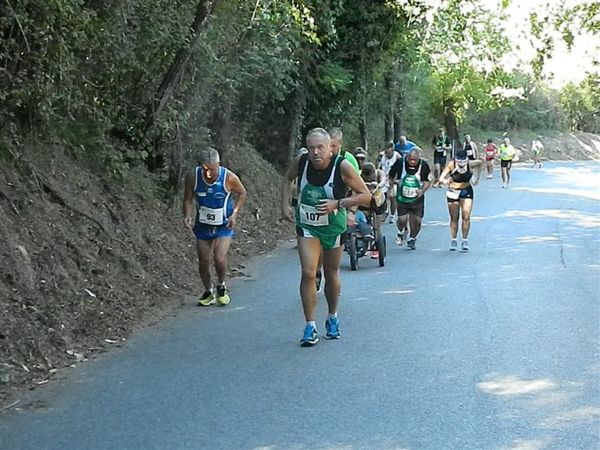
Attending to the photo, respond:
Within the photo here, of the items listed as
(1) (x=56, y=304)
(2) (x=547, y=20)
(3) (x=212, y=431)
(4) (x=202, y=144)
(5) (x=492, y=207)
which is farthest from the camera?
(5) (x=492, y=207)

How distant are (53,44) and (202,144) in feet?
21.3

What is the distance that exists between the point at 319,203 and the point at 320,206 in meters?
0.05

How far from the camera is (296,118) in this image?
2383cm

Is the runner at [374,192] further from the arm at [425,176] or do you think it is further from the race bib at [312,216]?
the race bib at [312,216]

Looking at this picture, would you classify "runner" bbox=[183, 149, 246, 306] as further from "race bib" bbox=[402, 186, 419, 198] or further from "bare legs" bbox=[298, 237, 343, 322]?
"race bib" bbox=[402, 186, 419, 198]

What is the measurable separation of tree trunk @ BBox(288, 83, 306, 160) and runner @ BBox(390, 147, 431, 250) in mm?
6831

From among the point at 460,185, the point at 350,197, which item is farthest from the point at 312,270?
the point at 460,185

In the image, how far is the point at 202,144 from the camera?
1602 centimetres

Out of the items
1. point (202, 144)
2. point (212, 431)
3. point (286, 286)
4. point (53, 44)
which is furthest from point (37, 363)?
point (202, 144)

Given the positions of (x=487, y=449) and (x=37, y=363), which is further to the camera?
(x=37, y=363)

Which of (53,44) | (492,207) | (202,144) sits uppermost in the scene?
(53,44)

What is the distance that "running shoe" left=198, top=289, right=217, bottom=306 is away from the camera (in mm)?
11312

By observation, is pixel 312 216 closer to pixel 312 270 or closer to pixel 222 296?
pixel 312 270

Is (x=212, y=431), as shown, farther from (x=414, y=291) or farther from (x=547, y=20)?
(x=547, y=20)
